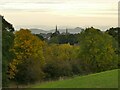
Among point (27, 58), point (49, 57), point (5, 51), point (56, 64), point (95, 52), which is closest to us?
point (5, 51)

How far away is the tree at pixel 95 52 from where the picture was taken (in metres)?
58.5

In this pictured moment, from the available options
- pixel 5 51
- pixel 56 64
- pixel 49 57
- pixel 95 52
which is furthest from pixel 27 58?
pixel 95 52

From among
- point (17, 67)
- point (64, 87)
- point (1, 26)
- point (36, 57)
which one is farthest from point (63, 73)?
point (64, 87)

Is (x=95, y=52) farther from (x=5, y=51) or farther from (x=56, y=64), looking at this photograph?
(x=5, y=51)

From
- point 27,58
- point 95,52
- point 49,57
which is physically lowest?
point 49,57

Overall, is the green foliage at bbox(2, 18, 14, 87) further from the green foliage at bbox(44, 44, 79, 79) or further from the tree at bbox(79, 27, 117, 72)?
the tree at bbox(79, 27, 117, 72)

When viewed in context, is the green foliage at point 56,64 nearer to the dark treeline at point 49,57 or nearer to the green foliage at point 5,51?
the dark treeline at point 49,57

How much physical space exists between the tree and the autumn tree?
405 inches

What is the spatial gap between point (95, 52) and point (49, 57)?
7.59 m

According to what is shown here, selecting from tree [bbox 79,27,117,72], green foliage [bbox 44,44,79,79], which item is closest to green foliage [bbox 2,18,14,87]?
green foliage [bbox 44,44,79,79]

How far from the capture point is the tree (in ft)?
192

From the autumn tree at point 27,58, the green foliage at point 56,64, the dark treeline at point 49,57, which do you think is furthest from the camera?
the green foliage at point 56,64

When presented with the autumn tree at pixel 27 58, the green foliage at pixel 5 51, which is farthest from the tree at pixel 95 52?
the green foliage at pixel 5 51

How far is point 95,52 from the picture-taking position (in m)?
57.7
